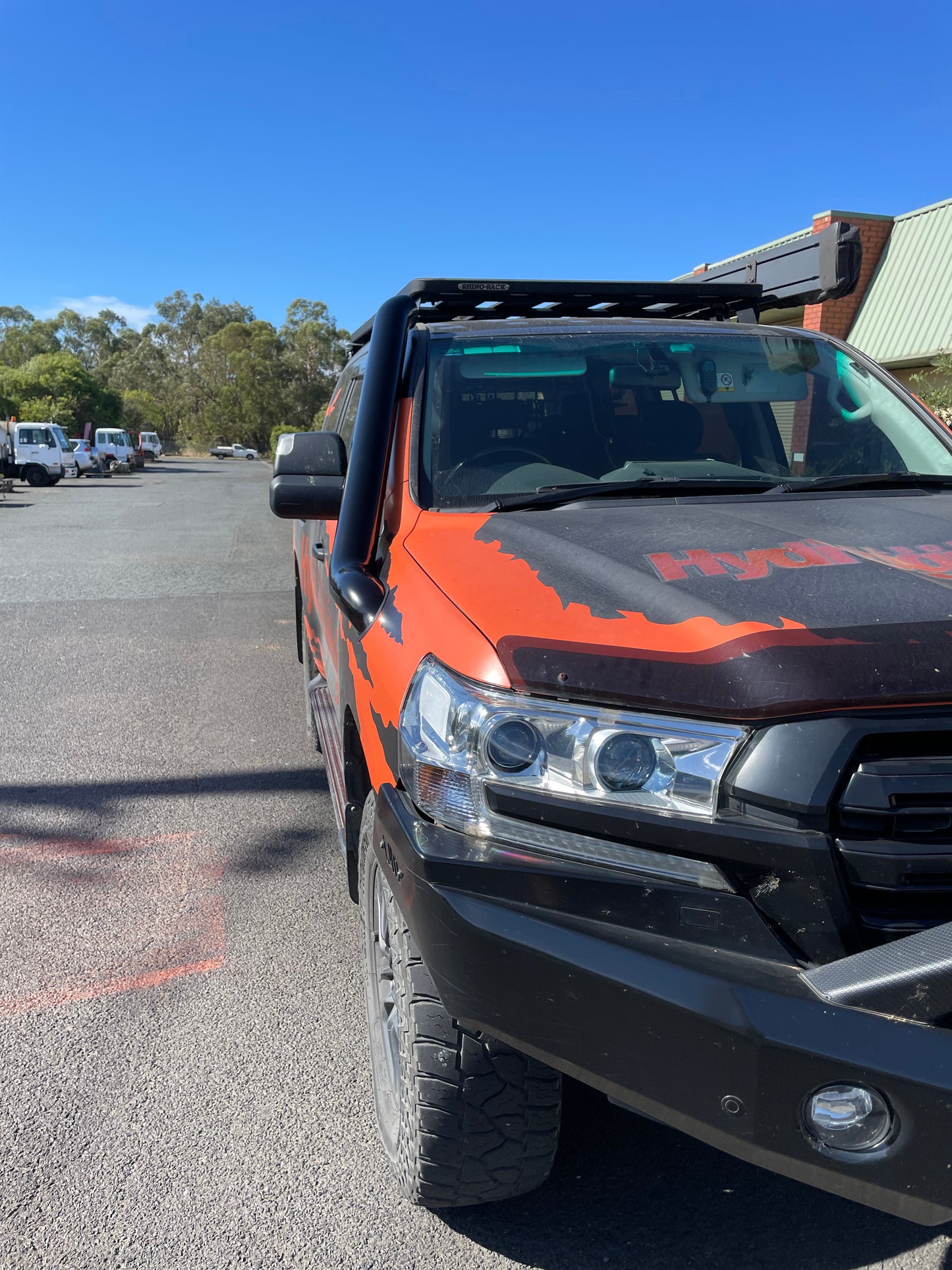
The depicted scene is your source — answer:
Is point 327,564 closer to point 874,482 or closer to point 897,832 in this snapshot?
point 874,482

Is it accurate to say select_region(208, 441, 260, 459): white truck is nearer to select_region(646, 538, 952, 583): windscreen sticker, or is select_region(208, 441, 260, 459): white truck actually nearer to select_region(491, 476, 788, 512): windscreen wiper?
select_region(491, 476, 788, 512): windscreen wiper

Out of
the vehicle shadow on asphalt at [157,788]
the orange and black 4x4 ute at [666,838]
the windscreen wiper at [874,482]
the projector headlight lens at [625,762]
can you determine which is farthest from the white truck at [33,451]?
the projector headlight lens at [625,762]

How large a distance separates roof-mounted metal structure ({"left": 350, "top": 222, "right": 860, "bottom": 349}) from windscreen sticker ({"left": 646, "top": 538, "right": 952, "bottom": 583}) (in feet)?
5.66

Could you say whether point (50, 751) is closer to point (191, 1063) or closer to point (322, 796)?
point (322, 796)

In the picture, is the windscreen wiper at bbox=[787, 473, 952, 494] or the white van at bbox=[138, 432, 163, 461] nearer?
the windscreen wiper at bbox=[787, 473, 952, 494]

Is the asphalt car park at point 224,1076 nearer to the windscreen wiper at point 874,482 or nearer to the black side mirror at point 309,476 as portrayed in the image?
the black side mirror at point 309,476

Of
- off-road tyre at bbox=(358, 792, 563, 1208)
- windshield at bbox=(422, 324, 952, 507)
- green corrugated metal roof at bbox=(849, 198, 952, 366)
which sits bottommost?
off-road tyre at bbox=(358, 792, 563, 1208)

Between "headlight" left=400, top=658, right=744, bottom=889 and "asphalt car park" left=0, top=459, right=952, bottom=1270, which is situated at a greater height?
"headlight" left=400, top=658, right=744, bottom=889

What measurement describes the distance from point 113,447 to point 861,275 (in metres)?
35.0

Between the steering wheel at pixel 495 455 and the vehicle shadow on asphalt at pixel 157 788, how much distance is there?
2421 mm

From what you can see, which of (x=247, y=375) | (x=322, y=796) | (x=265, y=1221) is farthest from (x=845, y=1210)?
(x=247, y=375)

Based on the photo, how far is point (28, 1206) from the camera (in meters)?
2.26

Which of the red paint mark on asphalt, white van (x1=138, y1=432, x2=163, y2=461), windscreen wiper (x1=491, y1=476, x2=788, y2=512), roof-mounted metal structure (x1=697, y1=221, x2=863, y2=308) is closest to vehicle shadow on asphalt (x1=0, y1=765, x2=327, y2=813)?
the red paint mark on asphalt

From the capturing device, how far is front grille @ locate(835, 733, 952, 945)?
1.66m
